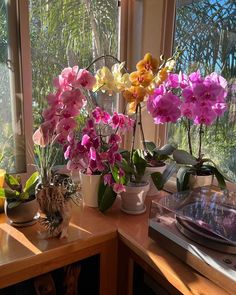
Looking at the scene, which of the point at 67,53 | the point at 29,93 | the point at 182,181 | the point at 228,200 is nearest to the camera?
the point at 228,200

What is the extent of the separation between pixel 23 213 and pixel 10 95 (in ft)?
1.76

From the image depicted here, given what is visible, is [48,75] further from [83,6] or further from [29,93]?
[83,6]

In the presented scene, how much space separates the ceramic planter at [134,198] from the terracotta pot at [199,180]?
0.57 feet

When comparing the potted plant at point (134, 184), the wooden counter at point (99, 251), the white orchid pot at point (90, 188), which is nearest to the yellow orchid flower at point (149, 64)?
the potted plant at point (134, 184)

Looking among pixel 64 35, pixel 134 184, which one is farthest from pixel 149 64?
pixel 64 35

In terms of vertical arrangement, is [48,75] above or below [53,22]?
below

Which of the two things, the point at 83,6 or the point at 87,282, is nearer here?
the point at 87,282

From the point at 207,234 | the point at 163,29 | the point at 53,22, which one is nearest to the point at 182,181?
the point at 207,234

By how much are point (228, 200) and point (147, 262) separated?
1.21ft

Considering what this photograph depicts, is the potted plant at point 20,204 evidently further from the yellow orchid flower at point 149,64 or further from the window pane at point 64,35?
the yellow orchid flower at point 149,64

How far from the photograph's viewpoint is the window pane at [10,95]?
3.56ft

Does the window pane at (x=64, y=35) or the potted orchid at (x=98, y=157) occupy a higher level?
the window pane at (x=64, y=35)

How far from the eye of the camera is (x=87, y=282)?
0.98 metres

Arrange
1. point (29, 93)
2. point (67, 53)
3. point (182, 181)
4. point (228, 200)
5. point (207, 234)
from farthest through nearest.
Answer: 1. point (67, 53)
2. point (29, 93)
3. point (182, 181)
4. point (228, 200)
5. point (207, 234)
